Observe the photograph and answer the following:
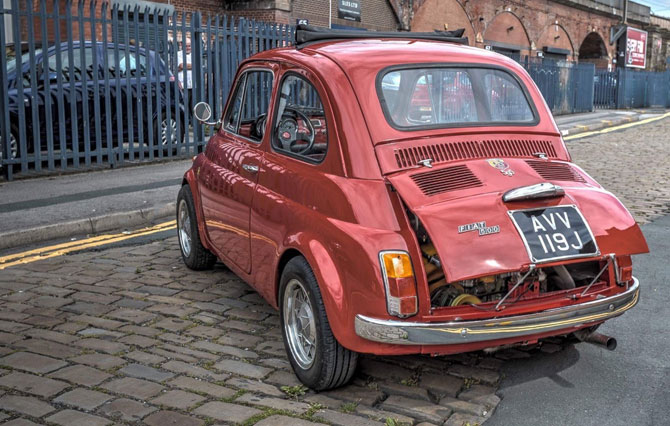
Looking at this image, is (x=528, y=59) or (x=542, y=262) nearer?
(x=542, y=262)

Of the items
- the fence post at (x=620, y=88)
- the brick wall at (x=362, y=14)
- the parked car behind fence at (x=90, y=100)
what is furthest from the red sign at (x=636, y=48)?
the parked car behind fence at (x=90, y=100)

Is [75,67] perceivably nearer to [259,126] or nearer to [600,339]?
[259,126]

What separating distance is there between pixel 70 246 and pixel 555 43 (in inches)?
1477

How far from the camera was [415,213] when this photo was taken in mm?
3502

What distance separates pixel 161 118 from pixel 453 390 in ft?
31.5

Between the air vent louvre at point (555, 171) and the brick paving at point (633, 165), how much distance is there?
4415mm

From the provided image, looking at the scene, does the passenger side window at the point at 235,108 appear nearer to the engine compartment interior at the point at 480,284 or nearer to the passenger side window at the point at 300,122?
the passenger side window at the point at 300,122

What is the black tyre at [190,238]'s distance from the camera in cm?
589

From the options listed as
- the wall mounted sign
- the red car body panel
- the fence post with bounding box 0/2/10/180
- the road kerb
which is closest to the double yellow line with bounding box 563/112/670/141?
the wall mounted sign

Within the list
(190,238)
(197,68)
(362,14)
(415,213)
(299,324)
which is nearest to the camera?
(415,213)

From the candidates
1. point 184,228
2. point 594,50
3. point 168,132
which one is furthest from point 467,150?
point 594,50

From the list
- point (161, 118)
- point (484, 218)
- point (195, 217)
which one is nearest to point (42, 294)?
point (195, 217)

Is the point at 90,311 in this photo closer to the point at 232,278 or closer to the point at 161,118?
the point at 232,278

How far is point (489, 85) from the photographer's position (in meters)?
4.45
